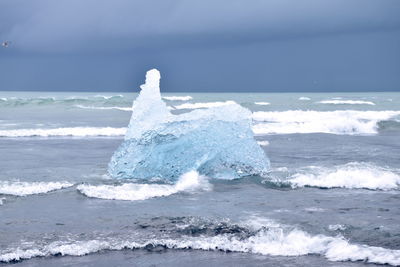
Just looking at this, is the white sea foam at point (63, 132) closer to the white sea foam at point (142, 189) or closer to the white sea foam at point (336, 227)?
the white sea foam at point (142, 189)

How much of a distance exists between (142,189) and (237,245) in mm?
3703

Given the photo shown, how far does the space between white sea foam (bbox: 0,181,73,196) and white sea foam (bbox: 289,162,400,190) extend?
4.86 meters

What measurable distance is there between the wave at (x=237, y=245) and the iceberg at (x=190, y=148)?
404 cm

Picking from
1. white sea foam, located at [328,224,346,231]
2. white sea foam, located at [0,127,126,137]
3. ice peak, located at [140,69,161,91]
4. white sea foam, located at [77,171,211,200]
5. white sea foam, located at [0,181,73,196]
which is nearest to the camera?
white sea foam, located at [328,224,346,231]

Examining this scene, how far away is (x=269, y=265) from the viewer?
20.4 ft

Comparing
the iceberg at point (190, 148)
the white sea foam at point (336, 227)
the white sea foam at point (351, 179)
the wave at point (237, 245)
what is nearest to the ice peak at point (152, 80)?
the iceberg at point (190, 148)

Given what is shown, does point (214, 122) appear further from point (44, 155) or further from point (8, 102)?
point (8, 102)

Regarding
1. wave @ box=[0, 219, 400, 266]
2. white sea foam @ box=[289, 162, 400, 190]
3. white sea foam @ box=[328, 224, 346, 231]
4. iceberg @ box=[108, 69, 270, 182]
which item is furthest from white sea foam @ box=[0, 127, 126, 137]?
white sea foam @ box=[328, 224, 346, 231]

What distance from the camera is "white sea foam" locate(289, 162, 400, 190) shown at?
35.6ft

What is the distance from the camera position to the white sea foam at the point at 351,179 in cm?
1084

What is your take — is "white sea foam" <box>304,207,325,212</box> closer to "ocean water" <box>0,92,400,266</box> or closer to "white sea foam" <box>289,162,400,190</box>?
"ocean water" <box>0,92,400,266</box>

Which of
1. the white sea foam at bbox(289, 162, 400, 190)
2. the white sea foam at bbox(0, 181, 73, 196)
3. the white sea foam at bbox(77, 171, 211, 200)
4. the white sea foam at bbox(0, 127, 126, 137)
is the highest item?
the white sea foam at bbox(0, 127, 126, 137)

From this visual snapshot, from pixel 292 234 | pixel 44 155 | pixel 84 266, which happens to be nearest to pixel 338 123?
pixel 44 155

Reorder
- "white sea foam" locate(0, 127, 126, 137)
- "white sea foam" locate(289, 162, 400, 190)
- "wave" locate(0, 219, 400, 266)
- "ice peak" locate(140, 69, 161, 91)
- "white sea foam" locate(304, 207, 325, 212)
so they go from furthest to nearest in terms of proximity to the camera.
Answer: "white sea foam" locate(0, 127, 126, 137) < "ice peak" locate(140, 69, 161, 91) < "white sea foam" locate(289, 162, 400, 190) < "white sea foam" locate(304, 207, 325, 212) < "wave" locate(0, 219, 400, 266)
